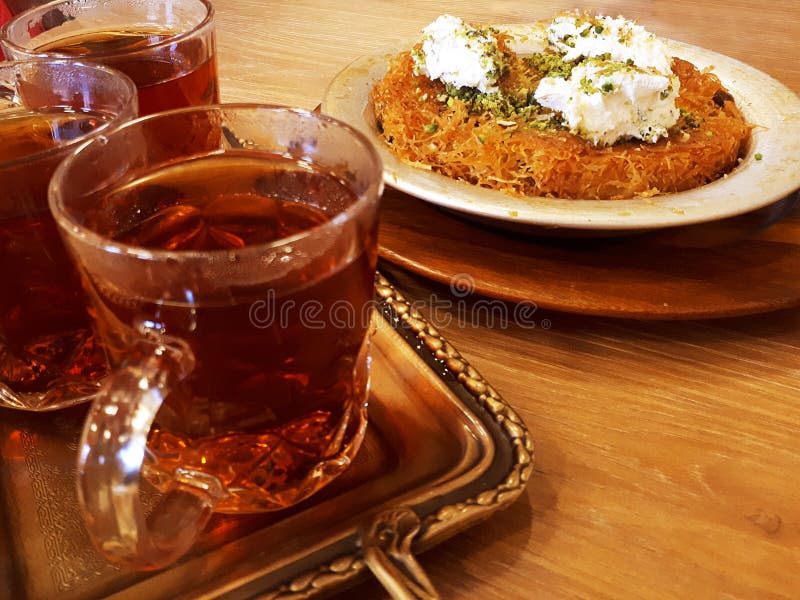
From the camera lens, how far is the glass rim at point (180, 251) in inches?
17.1

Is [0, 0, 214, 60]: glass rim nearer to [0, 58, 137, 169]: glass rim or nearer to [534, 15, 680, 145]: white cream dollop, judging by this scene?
[0, 58, 137, 169]: glass rim

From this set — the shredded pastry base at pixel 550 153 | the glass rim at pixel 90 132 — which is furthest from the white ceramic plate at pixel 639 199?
the glass rim at pixel 90 132

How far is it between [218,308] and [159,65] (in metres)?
0.44

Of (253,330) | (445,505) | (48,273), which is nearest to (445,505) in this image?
(445,505)

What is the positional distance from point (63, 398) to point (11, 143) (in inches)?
9.0

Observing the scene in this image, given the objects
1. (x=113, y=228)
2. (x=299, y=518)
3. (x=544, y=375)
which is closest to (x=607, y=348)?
(x=544, y=375)

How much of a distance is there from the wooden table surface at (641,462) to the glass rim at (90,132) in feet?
1.19

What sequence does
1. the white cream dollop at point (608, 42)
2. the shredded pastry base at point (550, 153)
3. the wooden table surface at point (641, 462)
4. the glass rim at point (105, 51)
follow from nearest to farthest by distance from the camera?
1. the wooden table surface at point (641, 462)
2. the glass rim at point (105, 51)
3. the shredded pastry base at point (550, 153)
4. the white cream dollop at point (608, 42)

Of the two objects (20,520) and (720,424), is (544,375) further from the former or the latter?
(20,520)

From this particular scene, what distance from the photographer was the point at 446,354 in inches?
26.5

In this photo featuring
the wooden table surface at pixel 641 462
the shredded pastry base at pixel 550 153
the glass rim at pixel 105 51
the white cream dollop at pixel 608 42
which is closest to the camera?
the wooden table surface at pixel 641 462

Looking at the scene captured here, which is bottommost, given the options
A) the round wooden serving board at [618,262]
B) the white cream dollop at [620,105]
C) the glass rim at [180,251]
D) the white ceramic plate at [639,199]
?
the round wooden serving board at [618,262]

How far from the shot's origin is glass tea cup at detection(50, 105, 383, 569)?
442mm

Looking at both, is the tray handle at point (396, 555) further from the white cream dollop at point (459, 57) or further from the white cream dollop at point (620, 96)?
the white cream dollop at point (459, 57)
